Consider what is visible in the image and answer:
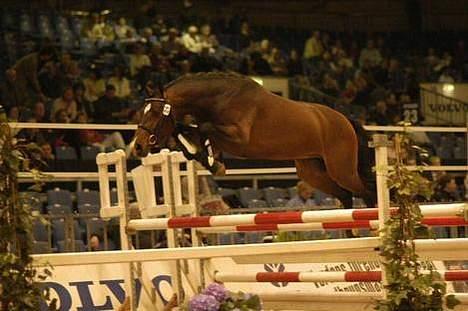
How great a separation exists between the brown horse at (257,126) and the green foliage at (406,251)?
1.99 meters

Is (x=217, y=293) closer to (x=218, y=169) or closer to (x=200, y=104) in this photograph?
(x=218, y=169)

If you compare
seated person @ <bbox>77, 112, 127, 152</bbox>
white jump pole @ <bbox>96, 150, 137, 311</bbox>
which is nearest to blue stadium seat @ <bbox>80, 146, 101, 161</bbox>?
seated person @ <bbox>77, 112, 127, 152</bbox>

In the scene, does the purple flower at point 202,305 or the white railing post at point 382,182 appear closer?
the purple flower at point 202,305

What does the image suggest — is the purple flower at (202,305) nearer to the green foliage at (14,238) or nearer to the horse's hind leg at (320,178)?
the green foliage at (14,238)

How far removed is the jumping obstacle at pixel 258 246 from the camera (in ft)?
14.6

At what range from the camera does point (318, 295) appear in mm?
5945

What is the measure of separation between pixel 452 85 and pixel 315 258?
1233 cm

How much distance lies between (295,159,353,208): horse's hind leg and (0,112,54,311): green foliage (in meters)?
3.19

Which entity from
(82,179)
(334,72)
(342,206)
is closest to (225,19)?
(334,72)

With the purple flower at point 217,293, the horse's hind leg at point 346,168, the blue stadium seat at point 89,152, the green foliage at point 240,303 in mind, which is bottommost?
the green foliage at point 240,303

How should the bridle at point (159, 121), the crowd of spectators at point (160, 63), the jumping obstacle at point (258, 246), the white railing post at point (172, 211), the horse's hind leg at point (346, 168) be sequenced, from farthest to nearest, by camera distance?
Answer: the crowd of spectators at point (160, 63) → the horse's hind leg at point (346, 168) → the bridle at point (159, 121) → the white railing post at point (172, 211) → the jumping obstacle at point (258, 246)

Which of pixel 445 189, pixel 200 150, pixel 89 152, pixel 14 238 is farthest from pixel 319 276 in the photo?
pixel 89 152

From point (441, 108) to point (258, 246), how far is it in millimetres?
12872

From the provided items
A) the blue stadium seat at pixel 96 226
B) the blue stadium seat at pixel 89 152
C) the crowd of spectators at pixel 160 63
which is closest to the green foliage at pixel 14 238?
the blue stadium seat at pixel 96 226
